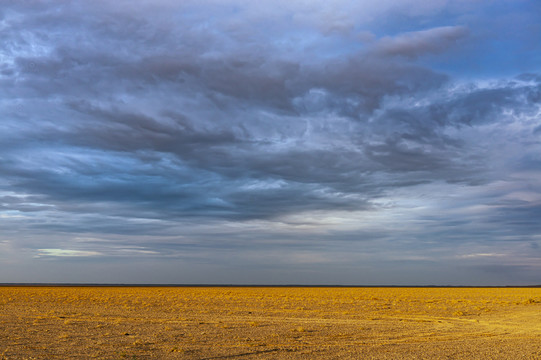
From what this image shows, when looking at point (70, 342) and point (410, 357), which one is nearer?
point (410, 357)

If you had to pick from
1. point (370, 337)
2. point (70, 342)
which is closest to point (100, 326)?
point (70, 342)

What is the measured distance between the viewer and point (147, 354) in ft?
60.2

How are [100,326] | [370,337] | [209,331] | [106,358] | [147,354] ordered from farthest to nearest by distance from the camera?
[100,326], [209,331], [370,337], [147,354], [106,358]

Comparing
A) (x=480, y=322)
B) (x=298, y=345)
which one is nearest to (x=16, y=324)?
(x=298, y=345)

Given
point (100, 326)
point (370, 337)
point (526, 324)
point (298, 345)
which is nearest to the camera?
point (298, 345)

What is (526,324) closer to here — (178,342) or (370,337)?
(370,337)

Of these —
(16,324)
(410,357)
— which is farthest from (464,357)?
(16,324)

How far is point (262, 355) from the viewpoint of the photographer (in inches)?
714

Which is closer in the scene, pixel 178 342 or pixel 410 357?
pixel 410 357

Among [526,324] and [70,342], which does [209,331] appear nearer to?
[70,342]

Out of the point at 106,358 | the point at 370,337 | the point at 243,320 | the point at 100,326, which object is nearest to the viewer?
the point at 106,358

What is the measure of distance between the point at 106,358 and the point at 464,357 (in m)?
13.1

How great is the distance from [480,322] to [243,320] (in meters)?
15.8

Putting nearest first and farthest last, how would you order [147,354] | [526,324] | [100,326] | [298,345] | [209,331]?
1. [147,354]
2. [298,345]
3. [209,331]
4. [100,326]
5. [526,324]
